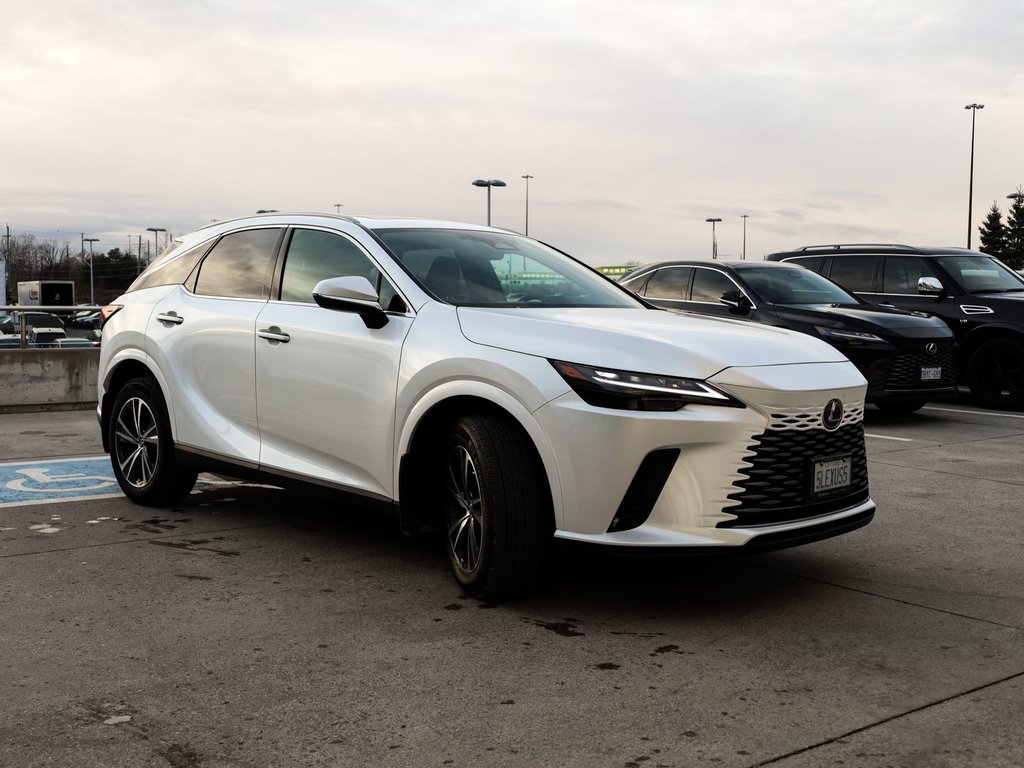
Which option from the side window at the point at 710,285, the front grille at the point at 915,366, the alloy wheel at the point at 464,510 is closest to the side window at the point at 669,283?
the side window at the point at 710,285

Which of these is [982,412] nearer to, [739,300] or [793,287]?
[793,287]

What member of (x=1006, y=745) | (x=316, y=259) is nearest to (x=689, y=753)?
(x=1006, y=745)

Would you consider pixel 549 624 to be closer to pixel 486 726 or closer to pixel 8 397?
pixel 486 726

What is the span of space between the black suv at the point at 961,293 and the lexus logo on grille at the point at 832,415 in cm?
876

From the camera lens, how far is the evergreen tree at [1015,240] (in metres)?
87.1

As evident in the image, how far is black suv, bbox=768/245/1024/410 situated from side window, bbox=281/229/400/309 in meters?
8.85

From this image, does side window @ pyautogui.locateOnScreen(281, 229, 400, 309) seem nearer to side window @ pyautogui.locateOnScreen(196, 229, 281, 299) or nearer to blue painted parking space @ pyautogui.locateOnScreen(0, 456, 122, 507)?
side window @ pyautogui.locateOnScreen(196, 229, 281, 299)

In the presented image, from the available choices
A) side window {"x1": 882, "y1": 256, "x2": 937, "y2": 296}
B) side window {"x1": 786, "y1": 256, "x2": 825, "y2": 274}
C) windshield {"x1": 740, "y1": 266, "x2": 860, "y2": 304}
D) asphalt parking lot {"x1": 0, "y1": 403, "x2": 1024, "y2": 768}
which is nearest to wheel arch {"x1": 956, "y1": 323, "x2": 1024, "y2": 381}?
side window {"x1": 882, "y1": 256, "x2": 937, "y2": 296}

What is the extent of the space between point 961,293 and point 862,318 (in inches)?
108

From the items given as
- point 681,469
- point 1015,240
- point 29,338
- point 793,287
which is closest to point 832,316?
point 793,287

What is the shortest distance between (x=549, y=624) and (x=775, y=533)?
3.09ft

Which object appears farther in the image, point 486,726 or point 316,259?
point 316,259

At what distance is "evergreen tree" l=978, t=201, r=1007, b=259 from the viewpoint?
89375 mm

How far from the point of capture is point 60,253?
142625mm
